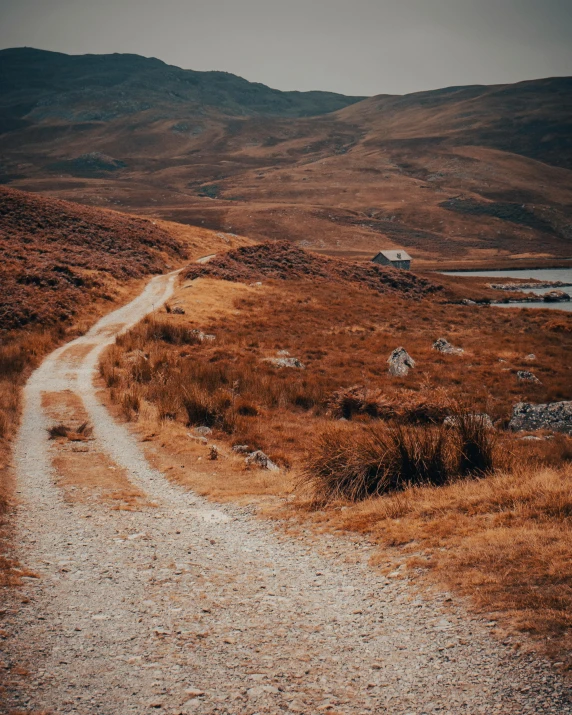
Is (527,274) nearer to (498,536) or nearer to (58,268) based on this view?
(58,268)

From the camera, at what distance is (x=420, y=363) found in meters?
28.7

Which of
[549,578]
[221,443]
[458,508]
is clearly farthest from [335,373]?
[549,578]

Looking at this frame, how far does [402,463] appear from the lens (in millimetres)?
8938

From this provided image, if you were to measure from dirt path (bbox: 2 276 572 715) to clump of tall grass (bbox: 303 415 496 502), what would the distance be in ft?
5.16

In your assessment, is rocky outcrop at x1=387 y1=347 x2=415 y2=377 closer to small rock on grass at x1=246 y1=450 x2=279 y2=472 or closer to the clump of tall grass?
small rock on grass at x1=246 y1=450 x2=279 y2=472

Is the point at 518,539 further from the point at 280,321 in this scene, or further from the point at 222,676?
the point at 280,321

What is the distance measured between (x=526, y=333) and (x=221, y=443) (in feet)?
117

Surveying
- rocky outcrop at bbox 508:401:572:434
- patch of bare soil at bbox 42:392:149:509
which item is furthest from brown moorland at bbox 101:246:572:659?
rocky outcrop at bbox 508:401:572:434

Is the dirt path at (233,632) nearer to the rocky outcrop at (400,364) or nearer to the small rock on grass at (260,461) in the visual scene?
the small rock on grass at (260,461)

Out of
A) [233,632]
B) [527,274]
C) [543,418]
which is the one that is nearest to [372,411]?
[543,418]

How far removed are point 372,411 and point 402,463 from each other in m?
10.2

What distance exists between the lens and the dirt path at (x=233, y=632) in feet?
13.7

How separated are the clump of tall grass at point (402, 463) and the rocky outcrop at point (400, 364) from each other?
16.9 meters

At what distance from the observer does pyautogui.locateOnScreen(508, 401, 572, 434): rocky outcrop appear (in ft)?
56.5
